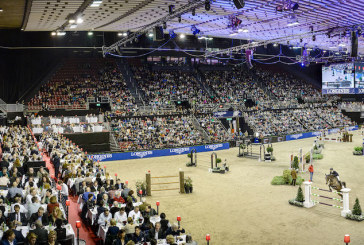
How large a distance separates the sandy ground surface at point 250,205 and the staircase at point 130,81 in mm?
13851

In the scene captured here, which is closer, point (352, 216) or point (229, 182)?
point (352, 216)

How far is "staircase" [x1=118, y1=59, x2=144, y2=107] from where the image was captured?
139 feet

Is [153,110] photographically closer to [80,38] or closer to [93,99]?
[93,99]

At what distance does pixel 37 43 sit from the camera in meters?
40.2

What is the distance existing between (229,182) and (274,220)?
741 centimetres

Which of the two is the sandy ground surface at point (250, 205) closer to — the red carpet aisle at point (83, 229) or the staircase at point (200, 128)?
the red carpet aisle at point (83, 229)

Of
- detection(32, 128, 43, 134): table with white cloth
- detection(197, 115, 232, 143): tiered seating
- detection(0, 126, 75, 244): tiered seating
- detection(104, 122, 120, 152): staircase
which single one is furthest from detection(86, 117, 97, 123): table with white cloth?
detection(0, 126, 75, 244): tiered seating

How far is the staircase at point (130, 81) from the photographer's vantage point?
42.3 m

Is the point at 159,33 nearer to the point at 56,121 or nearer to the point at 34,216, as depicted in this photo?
the point at 56,121

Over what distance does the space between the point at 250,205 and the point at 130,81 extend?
31295 mm

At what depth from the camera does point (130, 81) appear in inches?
1773

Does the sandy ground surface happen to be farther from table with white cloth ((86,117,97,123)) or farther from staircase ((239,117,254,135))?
staircase ((239,117,254,135))

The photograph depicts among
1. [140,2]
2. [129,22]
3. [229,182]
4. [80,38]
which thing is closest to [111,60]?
[80,38]

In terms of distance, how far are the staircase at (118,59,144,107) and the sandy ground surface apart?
1385cm
